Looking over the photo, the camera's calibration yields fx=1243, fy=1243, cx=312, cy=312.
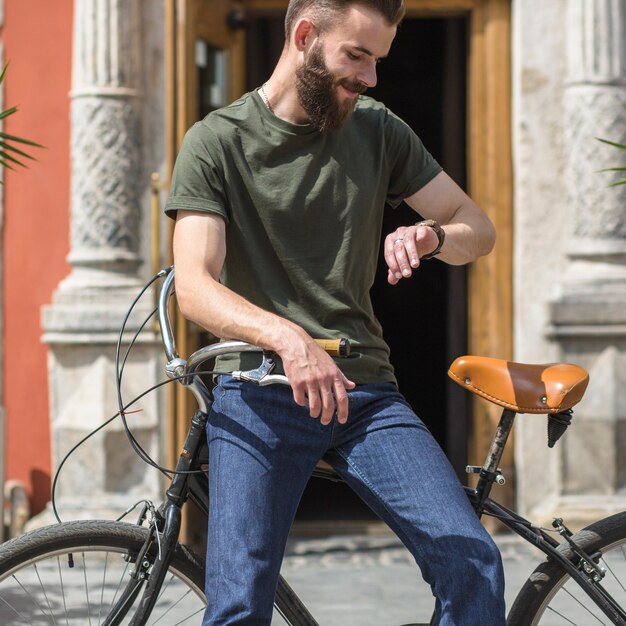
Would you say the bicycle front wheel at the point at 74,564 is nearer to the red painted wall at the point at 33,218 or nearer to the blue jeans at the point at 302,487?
the blue jeans at the point at 302,487

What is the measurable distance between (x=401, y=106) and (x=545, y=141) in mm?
2923

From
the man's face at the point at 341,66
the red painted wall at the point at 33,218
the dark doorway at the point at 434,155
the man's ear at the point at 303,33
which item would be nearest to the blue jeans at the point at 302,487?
the man's face at the point at 341,66

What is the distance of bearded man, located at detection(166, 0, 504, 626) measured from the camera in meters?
2.45

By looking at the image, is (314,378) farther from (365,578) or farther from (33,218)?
(33,218)

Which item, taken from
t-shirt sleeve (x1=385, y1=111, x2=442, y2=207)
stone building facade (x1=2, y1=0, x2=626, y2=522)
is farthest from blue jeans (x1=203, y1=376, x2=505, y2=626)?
stone building facade (x1=2, y1=0, x2=626, y2=522)

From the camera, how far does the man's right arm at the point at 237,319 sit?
7.49ft

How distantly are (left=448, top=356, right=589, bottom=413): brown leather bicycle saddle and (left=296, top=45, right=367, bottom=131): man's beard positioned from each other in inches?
24.5

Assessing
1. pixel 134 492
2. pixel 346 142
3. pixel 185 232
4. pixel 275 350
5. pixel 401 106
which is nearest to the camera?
pixel 275 350

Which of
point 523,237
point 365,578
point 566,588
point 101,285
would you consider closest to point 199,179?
point 566,588

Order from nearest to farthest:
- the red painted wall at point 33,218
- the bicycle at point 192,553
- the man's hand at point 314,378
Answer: the man's hand at point 314,378 < the bicycle at point 192,553 < the red painted wall at point 33,218

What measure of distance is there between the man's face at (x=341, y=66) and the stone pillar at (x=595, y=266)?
3652 millimetres

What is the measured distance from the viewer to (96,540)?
2658mm

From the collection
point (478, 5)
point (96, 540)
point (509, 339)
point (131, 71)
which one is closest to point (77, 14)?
point (131, 71)

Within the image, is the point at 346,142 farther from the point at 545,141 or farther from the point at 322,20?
the point at 545,141
